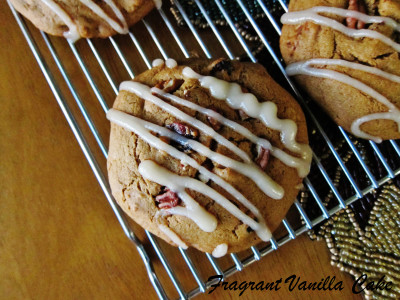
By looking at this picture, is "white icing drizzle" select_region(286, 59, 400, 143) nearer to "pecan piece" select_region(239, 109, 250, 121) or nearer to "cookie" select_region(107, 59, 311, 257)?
"cookie" select_region(107, 59, 311, 257)

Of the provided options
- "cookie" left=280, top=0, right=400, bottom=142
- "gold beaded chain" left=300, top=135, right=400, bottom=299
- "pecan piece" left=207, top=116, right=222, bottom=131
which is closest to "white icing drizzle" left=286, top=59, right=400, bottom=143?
"cookie" left=280, top=0, right=400, bottom=142

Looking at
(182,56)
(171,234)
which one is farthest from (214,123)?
(182,56)

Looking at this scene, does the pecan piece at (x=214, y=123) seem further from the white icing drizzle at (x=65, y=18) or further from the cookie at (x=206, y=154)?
the white icing drizzle at (x=65, y=18)

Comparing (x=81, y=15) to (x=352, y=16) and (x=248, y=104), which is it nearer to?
(x=248, y=104)

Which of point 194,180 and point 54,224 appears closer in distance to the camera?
point 194,180

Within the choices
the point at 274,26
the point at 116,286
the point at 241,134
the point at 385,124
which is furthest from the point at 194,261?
the point at 274,26

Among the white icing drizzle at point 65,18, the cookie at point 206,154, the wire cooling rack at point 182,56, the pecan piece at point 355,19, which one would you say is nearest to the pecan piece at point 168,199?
the cookie at point 206,154
